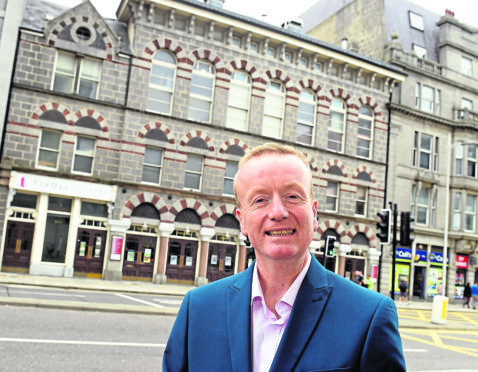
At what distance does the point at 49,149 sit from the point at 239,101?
1115 centimetres

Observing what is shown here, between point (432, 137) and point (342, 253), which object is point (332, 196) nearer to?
point (342, 253)

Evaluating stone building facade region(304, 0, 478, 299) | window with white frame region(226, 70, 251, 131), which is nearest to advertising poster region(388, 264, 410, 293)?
stone building facade region(304, 0, 478, 299)

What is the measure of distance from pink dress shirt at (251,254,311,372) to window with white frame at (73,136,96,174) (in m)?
23.7

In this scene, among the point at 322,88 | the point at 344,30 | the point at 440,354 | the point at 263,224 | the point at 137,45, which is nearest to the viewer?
the point at 263,224

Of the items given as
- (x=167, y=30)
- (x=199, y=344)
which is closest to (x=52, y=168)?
(x=167, y=30)

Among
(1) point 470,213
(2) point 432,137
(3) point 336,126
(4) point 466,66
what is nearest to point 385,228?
(3) point 336,126

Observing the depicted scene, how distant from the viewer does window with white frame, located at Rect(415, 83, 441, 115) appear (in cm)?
3391

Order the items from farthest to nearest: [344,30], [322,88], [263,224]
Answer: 1. [344,30]
2. [322,88]
3. [263,224]

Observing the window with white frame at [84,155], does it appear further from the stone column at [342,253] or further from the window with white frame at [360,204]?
the window with white frame at [360,204]

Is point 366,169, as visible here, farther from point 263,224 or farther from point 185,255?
point 263,224

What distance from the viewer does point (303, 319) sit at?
1783 mm

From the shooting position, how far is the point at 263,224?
1.86m

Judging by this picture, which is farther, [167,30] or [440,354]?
[167,30]

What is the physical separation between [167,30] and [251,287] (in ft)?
85.6
